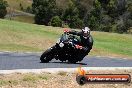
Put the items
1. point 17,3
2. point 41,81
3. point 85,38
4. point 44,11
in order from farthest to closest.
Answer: point 17,3 → point 44,11 → point 85,38 → point 41,81

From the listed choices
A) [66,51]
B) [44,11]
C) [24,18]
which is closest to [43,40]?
[66,51]

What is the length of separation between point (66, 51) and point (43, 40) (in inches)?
701

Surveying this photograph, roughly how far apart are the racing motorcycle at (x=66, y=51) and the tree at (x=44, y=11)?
73361 millimetres

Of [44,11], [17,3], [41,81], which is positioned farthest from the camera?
[17,3]

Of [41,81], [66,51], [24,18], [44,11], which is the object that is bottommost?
[24,18]

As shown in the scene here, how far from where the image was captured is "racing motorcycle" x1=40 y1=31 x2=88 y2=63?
18.5m

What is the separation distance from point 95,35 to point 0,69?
28.8 m

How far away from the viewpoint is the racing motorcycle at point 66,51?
18500 mm

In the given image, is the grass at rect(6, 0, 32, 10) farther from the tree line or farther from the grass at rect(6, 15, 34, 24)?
the tree line

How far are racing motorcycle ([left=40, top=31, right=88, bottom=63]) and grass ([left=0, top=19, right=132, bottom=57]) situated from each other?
1191cm

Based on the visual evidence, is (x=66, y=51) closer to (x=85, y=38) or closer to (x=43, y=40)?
(x=85, y=38)

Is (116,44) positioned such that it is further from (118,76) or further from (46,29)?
(118,76)

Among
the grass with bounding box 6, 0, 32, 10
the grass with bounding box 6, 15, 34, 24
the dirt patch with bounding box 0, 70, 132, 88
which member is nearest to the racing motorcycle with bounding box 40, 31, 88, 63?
the dirt patch with bounding box 0, 70, 132, 88

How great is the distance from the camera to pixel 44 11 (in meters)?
95.4
